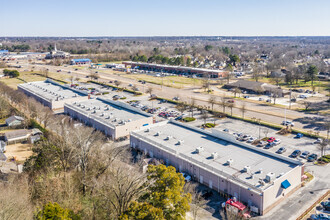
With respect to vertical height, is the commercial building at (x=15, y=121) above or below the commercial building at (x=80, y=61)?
below

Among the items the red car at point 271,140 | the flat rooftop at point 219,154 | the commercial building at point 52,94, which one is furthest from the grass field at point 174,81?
the flat rooftop at point 219,154

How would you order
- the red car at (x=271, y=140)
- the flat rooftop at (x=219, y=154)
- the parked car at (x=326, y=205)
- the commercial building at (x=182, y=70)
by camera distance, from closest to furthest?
the parked car at (x=326, y=205), the flat rooftop at (x=219, y=154), the red car at (x=271, y=140), the commercial building at (x=182, y=70)

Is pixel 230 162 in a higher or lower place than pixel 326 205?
higher

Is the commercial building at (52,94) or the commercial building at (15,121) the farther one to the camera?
the commercial building at (52,94)

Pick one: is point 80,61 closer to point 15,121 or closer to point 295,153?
point 15,121

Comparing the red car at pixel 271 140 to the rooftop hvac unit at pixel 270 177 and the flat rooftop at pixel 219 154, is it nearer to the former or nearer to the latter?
the flat rooftop at pixel 219 154

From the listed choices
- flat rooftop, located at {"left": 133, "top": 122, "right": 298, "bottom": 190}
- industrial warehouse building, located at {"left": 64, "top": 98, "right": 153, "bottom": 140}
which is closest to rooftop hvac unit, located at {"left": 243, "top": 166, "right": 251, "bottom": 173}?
flat rooftop, located at {"left": 133, "top": 122, "right": 298, "bottom": 190}

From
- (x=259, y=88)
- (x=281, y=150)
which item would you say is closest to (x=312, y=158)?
(x=281, y=150)

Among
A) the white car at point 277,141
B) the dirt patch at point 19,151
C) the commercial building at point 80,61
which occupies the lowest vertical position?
the dirt patch at point 19,151
